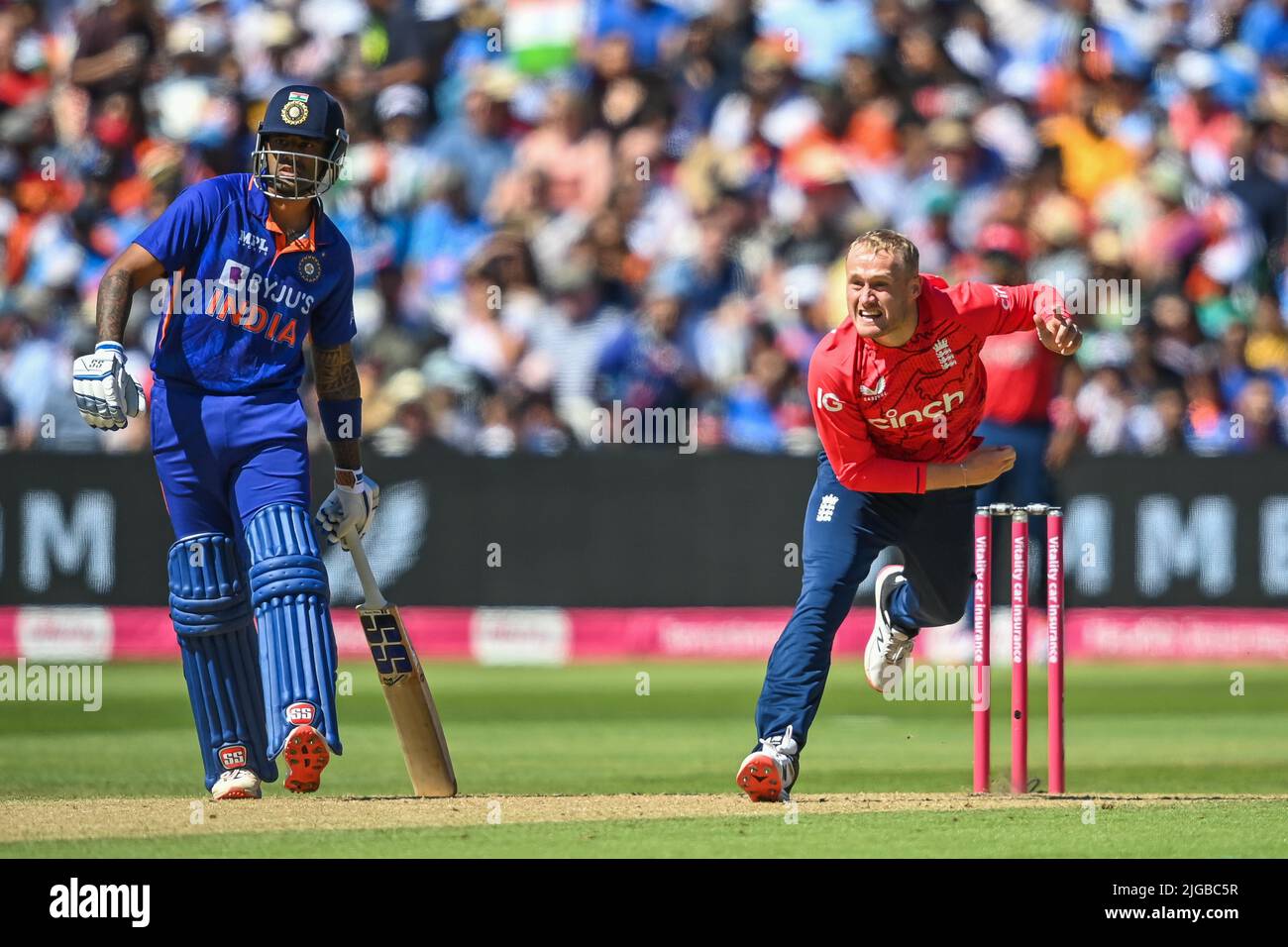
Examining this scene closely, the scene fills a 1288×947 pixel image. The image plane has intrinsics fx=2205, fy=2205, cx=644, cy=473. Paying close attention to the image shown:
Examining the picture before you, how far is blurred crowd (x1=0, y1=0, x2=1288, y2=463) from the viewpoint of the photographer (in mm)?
16016

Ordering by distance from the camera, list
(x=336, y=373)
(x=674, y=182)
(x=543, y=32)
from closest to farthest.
→ 1. (x=336, y=373)
2. (x=674, y=182)
3. (x=543, y=32)

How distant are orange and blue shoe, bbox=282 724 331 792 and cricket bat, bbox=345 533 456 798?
82 cm

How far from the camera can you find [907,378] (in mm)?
7723

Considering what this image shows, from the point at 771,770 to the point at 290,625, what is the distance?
1.72 metres

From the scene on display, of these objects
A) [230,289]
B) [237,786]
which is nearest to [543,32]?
[230,289]

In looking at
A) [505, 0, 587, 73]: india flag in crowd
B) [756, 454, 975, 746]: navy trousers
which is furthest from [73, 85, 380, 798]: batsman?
[505, 0, 587, 73]: india flag in crowd

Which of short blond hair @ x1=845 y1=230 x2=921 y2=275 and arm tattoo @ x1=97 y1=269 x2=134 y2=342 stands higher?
short blond hair @ x1=845 y1=230 x2=921 y2=275

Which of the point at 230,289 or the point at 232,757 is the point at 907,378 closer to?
the point at 230,289

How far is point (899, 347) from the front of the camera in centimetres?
768

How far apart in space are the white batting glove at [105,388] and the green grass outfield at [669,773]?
4.39ft

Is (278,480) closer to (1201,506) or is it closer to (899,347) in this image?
(899,347)

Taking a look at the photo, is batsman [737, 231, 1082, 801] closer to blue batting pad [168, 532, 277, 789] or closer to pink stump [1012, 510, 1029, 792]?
A: pink stump [1012, 510, 1029, 792]
